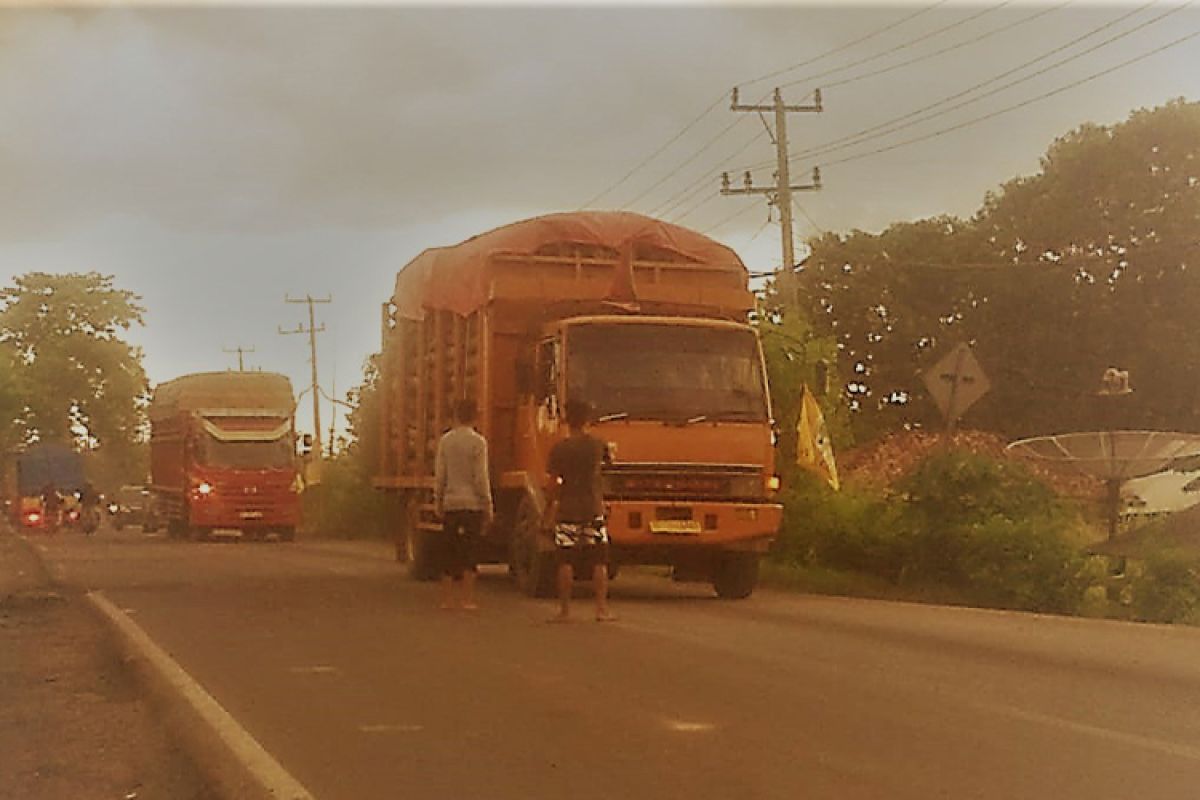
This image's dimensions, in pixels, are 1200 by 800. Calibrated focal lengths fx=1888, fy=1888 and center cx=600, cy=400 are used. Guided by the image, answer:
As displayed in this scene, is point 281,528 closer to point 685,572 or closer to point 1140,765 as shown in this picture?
point 685,572

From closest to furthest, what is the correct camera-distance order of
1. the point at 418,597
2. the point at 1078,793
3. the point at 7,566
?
the point at 1078,793 → the point at 418,597 → the point at 7,566

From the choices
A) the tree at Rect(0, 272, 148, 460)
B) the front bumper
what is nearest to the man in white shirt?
the front bumper

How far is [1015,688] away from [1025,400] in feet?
152

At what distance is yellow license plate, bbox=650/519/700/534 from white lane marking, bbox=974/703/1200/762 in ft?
27.0

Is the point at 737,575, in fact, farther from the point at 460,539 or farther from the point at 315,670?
the point at 315,670

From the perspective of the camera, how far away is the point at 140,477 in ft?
351

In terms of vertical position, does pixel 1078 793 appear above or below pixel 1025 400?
below

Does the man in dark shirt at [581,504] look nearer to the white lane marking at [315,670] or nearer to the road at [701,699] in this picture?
the road at [701,699]

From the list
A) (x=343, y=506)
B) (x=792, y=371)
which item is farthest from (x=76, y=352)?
(x=792, y=371)

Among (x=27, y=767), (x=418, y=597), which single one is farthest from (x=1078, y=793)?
(x=418, y=597)

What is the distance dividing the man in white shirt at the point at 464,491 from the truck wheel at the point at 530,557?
67.9 inches

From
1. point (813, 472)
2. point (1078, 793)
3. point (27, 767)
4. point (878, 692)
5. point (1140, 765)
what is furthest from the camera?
point (813, 472)

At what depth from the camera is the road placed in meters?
7.87

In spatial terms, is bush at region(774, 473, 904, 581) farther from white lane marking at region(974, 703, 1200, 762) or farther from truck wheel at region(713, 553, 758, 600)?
white lane marking at region(974, 703, 1200, 762)
